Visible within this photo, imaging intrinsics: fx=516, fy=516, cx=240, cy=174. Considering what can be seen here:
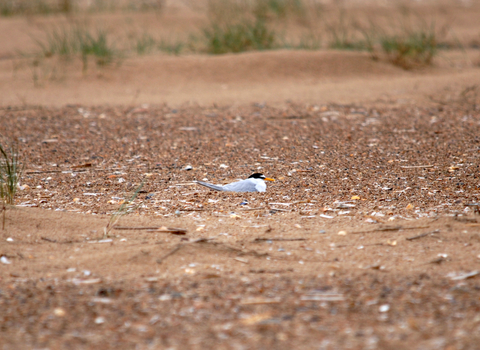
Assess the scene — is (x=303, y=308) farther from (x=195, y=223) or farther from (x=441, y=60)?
(x=441, y=60)

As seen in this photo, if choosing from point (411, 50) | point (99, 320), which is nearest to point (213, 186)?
point (99, 320)

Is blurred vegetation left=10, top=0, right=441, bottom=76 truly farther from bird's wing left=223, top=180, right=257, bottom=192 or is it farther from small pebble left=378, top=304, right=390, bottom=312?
small pebble left=378, top=304, right=390, bottom=312

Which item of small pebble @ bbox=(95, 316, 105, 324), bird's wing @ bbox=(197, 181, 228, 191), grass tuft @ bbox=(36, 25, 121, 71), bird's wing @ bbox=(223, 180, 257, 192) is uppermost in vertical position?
grass tuft @ bbox=(36, 25, 121, 71)

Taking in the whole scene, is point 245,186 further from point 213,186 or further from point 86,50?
point 86,50

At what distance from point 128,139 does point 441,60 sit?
5687 millimetres

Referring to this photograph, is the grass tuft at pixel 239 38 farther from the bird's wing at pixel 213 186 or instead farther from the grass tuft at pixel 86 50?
the bird's wing at pixel 213 186

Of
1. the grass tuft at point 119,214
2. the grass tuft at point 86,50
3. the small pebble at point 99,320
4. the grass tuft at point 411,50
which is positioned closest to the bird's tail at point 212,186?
the grass tuft at point 119,214

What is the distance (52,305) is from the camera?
2156 millimetres

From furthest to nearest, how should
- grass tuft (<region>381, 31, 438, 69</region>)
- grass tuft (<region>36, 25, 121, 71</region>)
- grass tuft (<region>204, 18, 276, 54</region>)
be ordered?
grass tuft (<region>204, 18, 276, 54</region>)
grass tuft (<region>381, 31, 438, 69</region>)
grass tuft (<region>36, 25, 121, 71</region>)

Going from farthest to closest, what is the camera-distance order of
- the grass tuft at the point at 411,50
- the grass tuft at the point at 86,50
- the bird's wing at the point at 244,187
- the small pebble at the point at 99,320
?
the grass tuft at the point at 411,50
the grass tuft at the point at 86,50
the bird's wing at the point at 244,187
the small pebble at the point at 99,320

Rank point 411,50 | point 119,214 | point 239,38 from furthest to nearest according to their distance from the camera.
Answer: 1. point 239,38
2. point 411,50
3. point 119,214

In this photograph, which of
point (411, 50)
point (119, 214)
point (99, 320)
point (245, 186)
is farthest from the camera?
point (411, 50)

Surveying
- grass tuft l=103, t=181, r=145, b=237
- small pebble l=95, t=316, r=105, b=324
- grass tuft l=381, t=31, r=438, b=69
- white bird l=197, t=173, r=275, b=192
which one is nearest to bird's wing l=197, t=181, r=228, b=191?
white bird l=197, t=173, r=275, b=192

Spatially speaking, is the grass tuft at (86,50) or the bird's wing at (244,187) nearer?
the bird's wing at (244,187)
